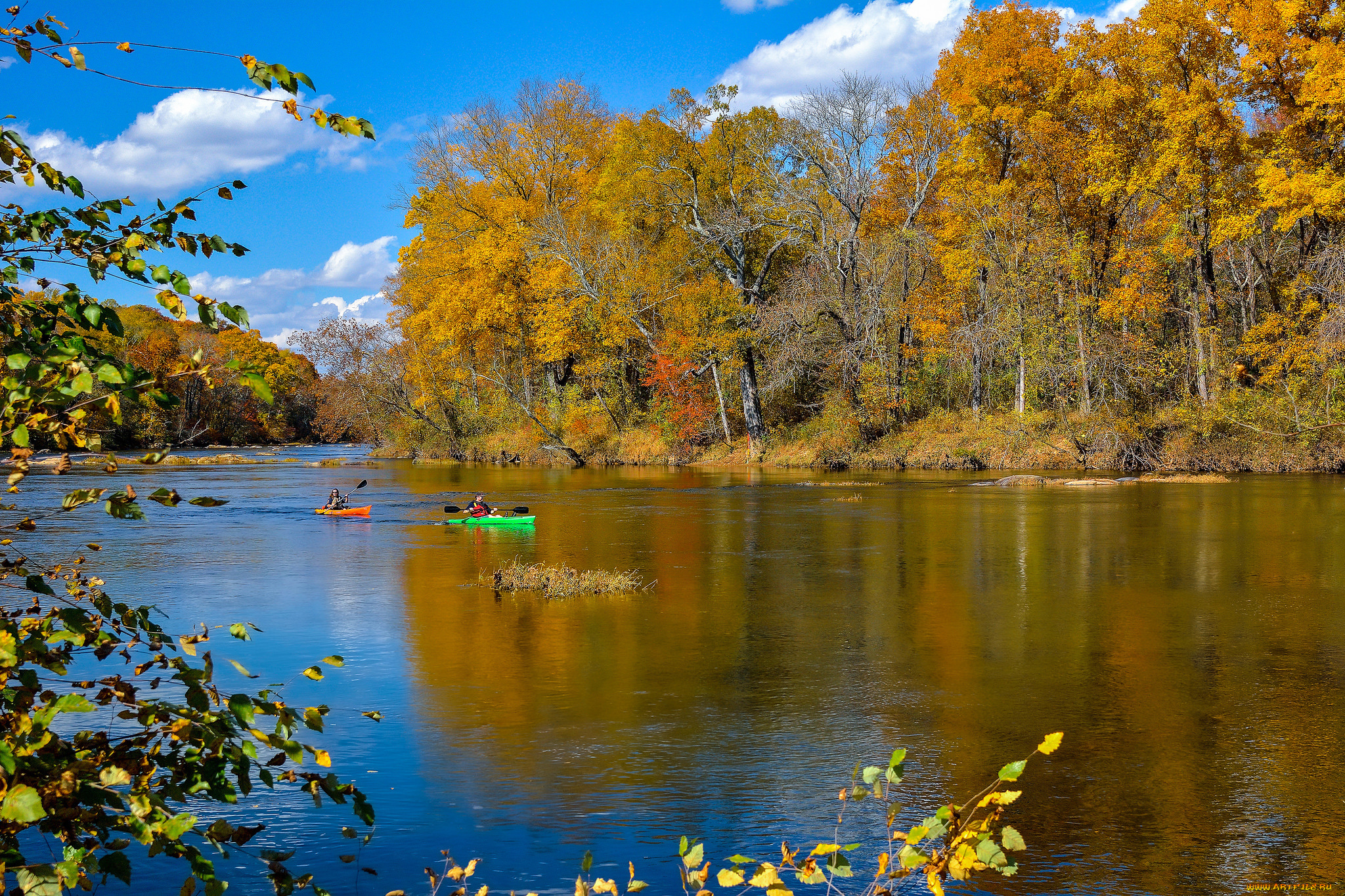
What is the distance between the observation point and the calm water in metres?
7.04

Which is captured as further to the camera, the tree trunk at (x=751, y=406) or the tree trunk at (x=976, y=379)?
the tree trunk at (x=751, y=406)

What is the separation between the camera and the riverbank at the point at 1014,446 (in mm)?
36688

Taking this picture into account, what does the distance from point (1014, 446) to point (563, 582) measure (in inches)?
1189

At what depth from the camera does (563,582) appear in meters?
16.3

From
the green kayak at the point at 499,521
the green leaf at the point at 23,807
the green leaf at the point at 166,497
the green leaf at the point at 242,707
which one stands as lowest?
the green kayak at the point at 499,521

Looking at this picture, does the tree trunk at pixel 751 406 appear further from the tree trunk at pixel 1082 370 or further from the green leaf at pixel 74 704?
the green leaf at pixel 74 704

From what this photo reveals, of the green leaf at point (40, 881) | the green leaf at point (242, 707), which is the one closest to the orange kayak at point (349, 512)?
the green leaf at point (242, 707)

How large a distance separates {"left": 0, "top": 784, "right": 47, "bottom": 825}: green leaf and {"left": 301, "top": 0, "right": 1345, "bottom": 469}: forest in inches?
1495

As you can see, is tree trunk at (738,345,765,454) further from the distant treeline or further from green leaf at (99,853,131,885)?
green leaf at (99,853,131,885)

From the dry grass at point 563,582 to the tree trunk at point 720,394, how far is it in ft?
105

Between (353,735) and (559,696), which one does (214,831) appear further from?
(559,696)

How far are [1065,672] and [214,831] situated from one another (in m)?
9.66

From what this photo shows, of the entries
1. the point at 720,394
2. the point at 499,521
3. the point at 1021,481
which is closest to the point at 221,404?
the point at 720,394

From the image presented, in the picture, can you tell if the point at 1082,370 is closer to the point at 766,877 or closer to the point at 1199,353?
the point at 1199,353
